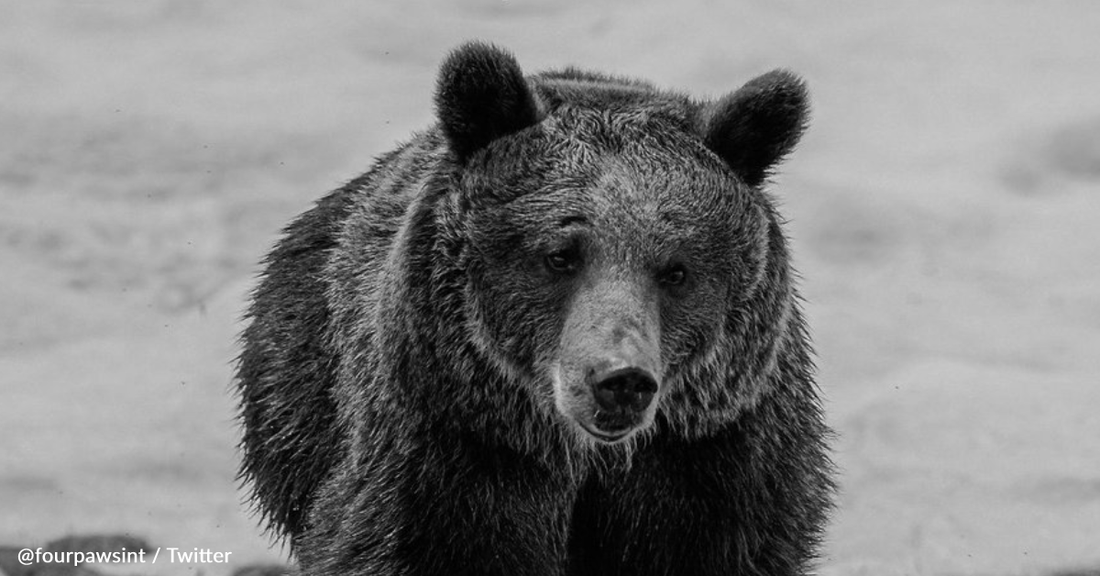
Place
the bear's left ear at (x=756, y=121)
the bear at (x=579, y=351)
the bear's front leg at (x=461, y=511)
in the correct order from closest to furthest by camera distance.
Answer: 1. the bear at (x=579, y=351)
2. the bear's left ear at (x=756, y=121)
3. the bear's front leg at (x=461, y=511)

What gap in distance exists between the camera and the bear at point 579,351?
5.88 m

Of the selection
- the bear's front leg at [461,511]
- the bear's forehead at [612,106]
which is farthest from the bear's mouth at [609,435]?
the bear's forehead at [612,106]

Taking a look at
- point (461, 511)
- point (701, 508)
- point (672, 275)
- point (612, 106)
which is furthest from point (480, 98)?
point (701, 508)

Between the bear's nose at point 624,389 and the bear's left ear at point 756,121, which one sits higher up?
the bear's left ear at point 756,121

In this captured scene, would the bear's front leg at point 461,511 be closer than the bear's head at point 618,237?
No

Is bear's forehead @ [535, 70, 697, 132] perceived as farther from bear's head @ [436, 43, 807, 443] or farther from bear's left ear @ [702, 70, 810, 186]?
bear's left ear @ [702, 70, 810, 186]

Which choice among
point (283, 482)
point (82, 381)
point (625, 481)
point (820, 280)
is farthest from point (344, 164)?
point (625, 481)

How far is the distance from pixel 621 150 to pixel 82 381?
5800 mm

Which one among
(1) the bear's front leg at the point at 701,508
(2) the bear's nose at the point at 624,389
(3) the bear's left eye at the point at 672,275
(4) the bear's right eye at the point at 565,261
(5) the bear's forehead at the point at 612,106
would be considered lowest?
(1) the bear's front leg at the point at 701,508

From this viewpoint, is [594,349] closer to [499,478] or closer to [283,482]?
[499,478]

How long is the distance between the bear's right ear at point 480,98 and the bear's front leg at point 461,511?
3.74 ft

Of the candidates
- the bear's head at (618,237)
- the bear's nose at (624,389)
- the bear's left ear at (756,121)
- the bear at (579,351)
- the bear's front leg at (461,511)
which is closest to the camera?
the bear's nose at (624,389)

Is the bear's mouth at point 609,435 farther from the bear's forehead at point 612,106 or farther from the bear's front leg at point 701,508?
the bear's forehead at point 612,106

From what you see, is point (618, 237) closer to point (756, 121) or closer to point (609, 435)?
point (609, 435)
